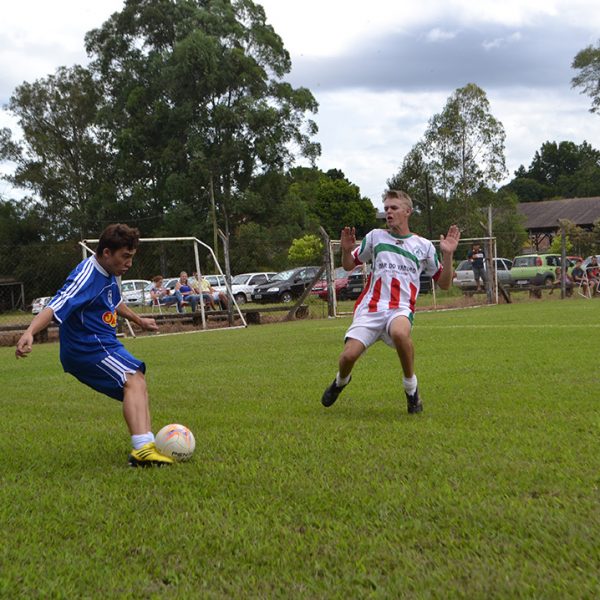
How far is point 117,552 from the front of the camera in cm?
318

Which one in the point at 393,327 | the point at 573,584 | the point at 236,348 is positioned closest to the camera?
the point at 573,584

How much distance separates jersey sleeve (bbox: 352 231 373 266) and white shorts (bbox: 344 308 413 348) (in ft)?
1.60

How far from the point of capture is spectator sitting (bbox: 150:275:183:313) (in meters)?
21.7

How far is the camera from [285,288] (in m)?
33.5

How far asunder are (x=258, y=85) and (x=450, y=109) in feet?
39.7

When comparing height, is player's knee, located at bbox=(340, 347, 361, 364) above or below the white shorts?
below

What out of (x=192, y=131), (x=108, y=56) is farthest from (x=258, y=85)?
(x=108, y=56)

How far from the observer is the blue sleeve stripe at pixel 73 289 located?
480 centimetres

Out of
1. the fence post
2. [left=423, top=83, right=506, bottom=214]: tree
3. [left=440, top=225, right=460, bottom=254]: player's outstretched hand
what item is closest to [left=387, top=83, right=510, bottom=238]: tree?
[left=423, top=83, right=506, bottom=214]: tree

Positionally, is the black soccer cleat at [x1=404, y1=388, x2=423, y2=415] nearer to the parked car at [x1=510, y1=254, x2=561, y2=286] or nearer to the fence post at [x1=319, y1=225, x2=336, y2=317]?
the fence post at [x1=319, y1=225, x2=336, y2=317]

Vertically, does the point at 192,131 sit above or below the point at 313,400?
above

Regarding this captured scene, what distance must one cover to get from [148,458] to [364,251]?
8.84 ft

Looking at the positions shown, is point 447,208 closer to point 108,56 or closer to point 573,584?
point 108,56

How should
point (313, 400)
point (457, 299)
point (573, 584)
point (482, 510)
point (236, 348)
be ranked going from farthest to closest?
point (457, 299), point (236, 348), point (313, 400), point (482, 510), point (573, 584)
